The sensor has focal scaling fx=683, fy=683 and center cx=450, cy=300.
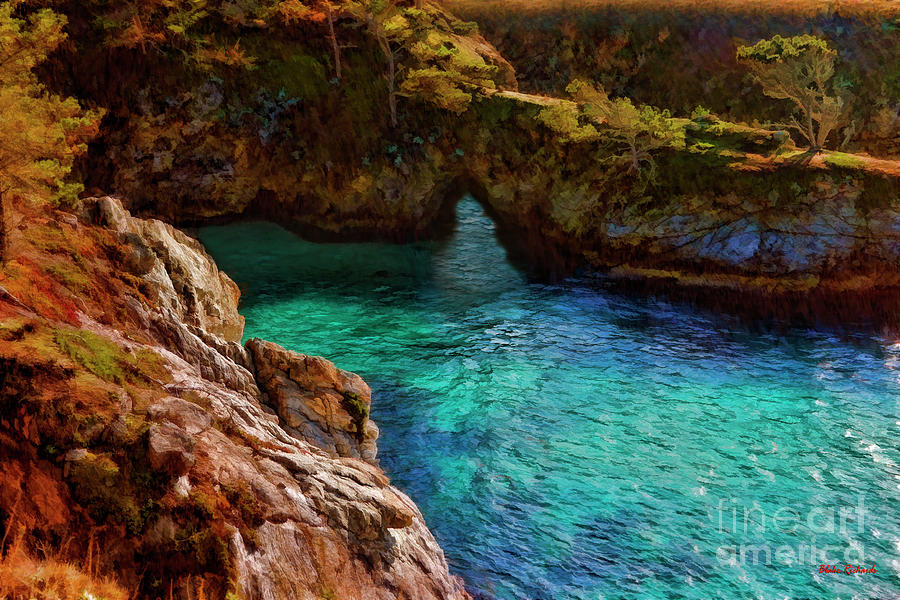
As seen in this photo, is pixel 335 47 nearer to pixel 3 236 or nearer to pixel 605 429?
pixel 3 236

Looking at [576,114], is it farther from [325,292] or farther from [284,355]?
[284,355]

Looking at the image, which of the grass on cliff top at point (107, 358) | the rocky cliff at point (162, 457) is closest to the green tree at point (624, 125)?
the rocky cliff at point (162, 457)

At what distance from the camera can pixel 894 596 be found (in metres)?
12.3

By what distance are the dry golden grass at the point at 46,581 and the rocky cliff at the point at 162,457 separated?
201 millimetres

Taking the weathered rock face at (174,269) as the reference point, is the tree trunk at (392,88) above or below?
above

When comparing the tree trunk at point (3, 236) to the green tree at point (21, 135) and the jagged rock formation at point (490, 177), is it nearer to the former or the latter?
the green tree at point (21, 135)

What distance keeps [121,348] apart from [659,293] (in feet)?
66.5

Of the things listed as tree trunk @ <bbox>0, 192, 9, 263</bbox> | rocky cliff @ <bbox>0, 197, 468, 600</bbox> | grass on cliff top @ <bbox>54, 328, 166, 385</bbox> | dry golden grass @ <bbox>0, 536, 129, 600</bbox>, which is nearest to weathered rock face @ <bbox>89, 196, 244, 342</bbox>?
rocky cliff @ <bbox>0, 197, 468, 600</bbox>

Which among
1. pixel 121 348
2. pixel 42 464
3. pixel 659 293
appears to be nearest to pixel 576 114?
pixel 659 293

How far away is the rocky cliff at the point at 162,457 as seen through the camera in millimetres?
8070

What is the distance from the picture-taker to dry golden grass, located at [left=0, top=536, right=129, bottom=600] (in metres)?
6.73

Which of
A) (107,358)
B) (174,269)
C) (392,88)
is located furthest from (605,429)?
(392,88)
